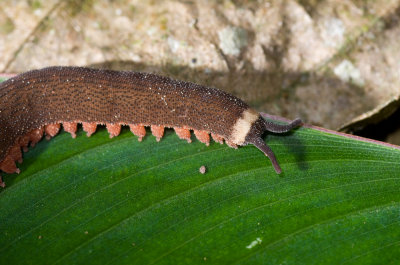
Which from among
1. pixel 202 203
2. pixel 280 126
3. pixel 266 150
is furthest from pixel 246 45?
pixel 202 203

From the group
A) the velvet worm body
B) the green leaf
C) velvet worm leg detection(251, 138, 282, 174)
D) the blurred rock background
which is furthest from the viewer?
the blurred rock background

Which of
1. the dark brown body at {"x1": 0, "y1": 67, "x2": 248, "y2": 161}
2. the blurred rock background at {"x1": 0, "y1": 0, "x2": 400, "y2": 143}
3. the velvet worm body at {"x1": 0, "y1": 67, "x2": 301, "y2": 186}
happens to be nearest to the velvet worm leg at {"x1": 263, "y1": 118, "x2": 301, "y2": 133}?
the velvet worm body at {"x1": 0, "y1": 67, "x2": 301, "y2": 186}

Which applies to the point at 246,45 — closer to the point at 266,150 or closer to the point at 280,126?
the point at 280,126

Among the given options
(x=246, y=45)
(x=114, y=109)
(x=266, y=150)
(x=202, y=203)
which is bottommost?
(x=202, y=203)

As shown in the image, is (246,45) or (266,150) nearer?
(266,150)

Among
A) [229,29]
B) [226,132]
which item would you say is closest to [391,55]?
[229,29]

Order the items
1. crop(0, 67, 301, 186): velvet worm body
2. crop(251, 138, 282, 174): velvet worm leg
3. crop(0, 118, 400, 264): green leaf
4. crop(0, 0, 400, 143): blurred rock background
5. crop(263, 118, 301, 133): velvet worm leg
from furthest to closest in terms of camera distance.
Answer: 1. crop(0, 0, 400, 143): blurred rock background
2. crop(0, 67, 301, 186): velvet worm body
3. crop(263, 118, 301, 133): velvet worm leg
4. crop(251, 138, 282, 174): velvet worm leg
5. crop(0, 118, 400, 264): green leaf

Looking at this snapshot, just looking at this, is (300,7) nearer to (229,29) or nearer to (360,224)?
(229,29)

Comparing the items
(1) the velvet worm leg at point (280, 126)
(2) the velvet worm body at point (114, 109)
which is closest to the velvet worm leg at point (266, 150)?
(2) the velvet worm body at point (114, 109)

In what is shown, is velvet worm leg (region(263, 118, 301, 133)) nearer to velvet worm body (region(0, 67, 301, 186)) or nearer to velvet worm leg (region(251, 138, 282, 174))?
velvet worm body (region(0, 67, 301, 186))
